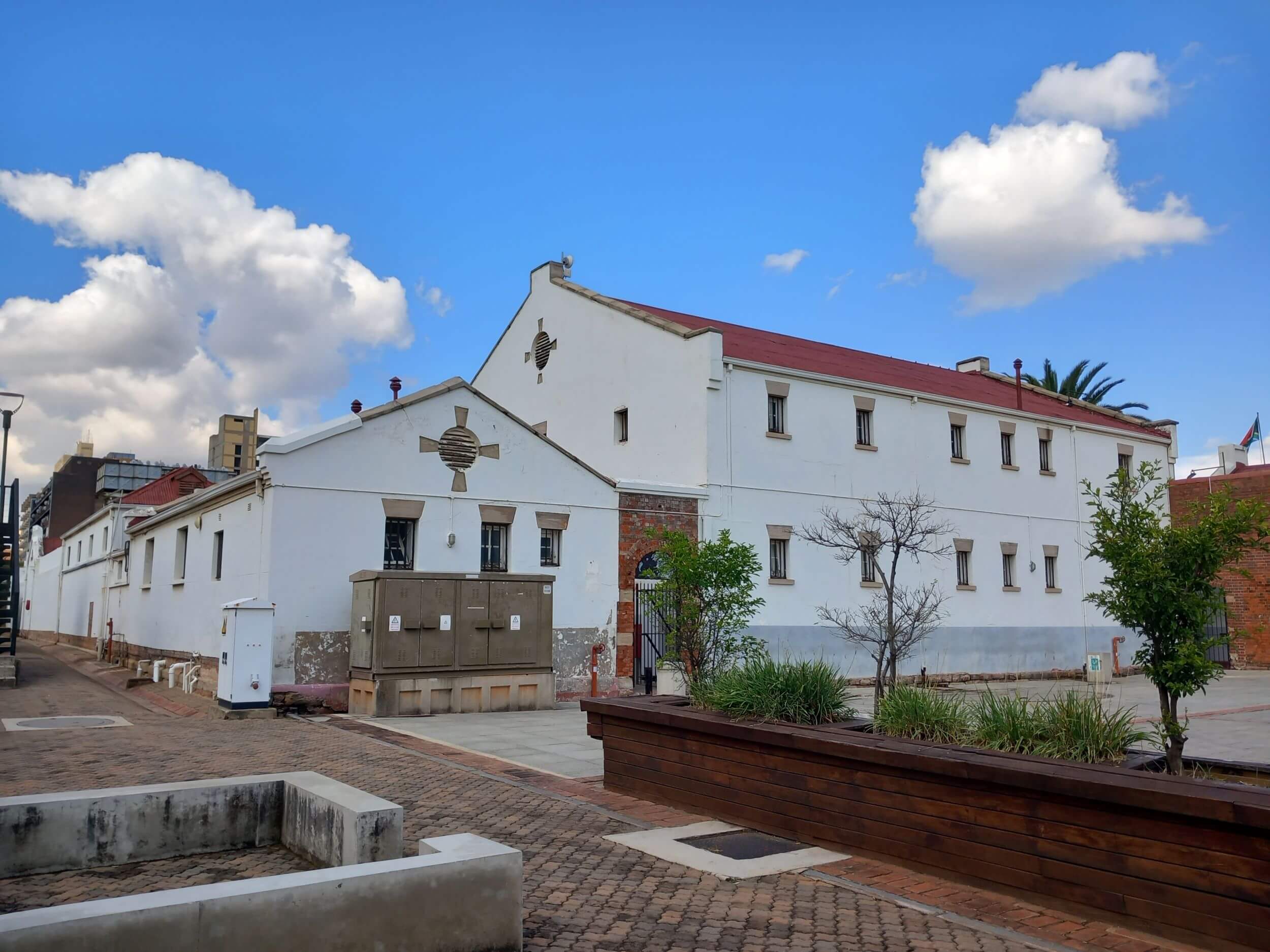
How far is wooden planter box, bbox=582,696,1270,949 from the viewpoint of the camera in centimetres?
505

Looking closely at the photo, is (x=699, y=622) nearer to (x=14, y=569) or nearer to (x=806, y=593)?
(x=806, y=593)

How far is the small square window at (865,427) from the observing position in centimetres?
2592

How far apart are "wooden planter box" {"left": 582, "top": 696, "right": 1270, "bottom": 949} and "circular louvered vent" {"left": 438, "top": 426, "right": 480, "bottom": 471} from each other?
1097 centimetres

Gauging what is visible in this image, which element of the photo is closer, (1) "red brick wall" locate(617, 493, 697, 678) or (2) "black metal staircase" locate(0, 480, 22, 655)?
(1) "red brick wall" locate(617, 493, 697, 678)

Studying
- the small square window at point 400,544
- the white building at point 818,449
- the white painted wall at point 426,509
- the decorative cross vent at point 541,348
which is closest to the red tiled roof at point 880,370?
the white building at point 818,449

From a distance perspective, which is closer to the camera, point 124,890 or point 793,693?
point 124,890

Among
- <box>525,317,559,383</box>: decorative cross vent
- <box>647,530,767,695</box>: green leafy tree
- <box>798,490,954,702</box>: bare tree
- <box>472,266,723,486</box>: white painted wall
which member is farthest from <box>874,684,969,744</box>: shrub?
<box>525,317,559,383</box>: decorative cross vent

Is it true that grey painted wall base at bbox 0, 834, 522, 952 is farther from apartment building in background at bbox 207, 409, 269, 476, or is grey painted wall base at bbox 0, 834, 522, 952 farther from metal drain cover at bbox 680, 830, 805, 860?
apartment building in background at bbox 207, 409, 269, 476

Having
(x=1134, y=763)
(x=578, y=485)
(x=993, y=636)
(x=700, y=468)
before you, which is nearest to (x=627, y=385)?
(x=700, y=468)

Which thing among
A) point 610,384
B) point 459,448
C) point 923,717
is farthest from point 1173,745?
point 610,384

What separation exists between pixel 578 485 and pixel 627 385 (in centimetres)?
522

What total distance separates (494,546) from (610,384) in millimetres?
7494

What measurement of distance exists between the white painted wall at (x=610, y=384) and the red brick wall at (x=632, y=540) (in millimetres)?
1212

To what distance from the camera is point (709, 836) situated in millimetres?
7816
